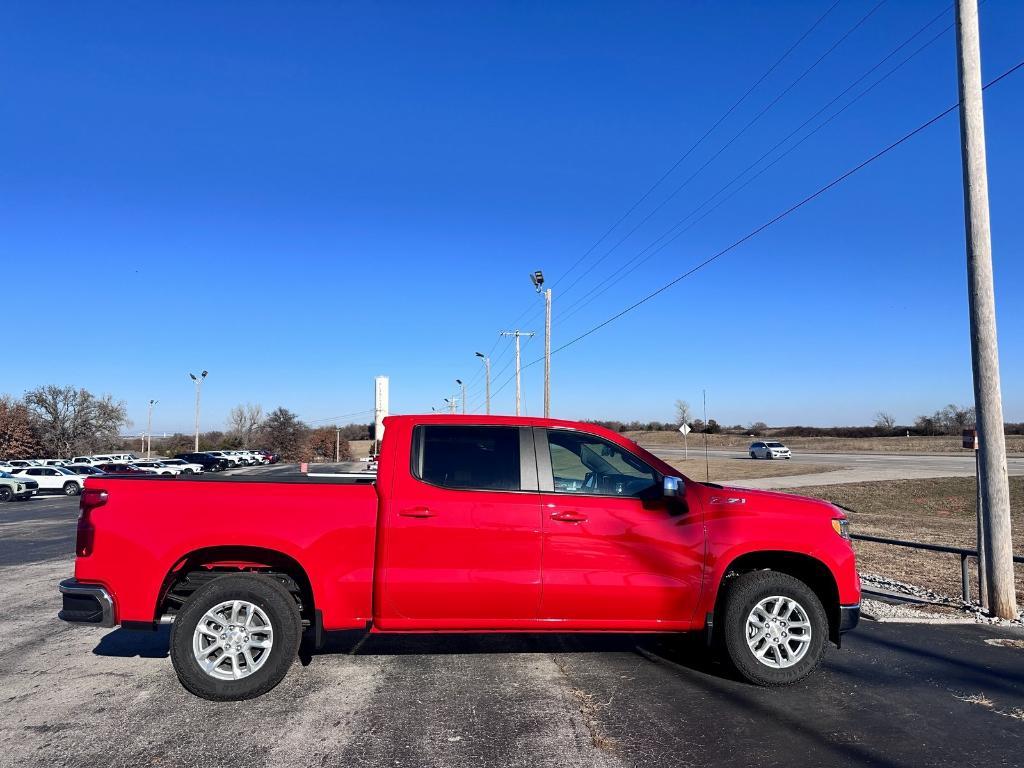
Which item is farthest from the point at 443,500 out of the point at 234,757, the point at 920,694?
the point at 920,694

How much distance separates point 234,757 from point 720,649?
10.9ft

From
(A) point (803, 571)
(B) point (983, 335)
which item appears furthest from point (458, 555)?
(B) point (983, 335)

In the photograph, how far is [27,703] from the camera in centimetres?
464

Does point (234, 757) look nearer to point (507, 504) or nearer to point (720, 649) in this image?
point (507, 504)

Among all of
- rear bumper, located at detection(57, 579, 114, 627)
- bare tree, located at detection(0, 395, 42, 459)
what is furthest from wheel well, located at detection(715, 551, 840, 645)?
bare tree, located at detection(0, 395, 42, 459)

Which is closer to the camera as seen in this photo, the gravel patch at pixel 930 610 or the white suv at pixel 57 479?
the gravel patch at pixel 930 610

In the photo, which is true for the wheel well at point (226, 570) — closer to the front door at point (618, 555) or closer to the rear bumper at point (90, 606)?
the rear bumper at point (90, 606)

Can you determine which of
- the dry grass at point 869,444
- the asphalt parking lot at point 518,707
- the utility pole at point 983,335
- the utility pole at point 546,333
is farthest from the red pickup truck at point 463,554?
the dry grass at point 869,444

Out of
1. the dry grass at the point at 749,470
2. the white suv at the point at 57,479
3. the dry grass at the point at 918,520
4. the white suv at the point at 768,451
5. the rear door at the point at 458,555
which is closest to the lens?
the rear door at the point at 458,555

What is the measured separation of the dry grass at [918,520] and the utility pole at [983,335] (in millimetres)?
1671

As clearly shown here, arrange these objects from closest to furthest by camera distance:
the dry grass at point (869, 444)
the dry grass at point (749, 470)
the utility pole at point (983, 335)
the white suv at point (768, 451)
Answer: the utility pole at point (983, 335)
the dry grass at point (749, 470)
the white suv at point (768, 451)
the dry grass at point (869, 444)

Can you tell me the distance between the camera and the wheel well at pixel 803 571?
518 centimetres

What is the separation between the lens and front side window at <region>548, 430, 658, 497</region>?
201 inches

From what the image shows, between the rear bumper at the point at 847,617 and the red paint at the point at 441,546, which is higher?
the red paint at the point at 441,546
